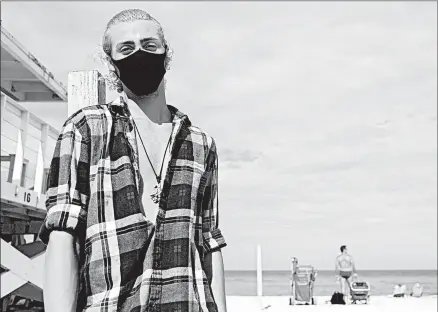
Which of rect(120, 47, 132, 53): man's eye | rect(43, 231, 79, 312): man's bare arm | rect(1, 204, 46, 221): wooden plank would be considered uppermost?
rect(1, 204, 46, 221): wooden plank

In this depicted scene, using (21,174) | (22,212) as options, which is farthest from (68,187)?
(22,212)

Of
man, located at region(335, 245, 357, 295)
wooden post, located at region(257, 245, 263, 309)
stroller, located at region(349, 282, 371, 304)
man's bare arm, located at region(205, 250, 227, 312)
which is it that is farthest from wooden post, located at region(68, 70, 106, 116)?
man, located at region(335, 245, 357, 295)

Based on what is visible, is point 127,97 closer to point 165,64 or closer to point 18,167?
point 165,64

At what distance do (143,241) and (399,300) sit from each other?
12.5 metres

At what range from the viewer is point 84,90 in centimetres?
231

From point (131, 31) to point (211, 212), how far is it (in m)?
0.56

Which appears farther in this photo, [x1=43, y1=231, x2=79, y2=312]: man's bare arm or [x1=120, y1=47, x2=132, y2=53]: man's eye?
[x1=120, y1=47, x2=132, y2=53]: man's eye

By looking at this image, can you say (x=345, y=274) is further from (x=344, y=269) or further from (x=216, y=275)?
(x=216, y=275)

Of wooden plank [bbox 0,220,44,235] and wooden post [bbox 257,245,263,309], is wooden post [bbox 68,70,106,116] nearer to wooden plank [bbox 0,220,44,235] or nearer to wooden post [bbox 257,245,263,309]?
wooden plank [bbox 0,220,44,235]

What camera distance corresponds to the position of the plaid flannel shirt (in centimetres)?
149

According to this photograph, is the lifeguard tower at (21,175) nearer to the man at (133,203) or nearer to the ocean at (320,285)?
the man at (133,203)

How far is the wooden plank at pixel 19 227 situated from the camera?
977 cm

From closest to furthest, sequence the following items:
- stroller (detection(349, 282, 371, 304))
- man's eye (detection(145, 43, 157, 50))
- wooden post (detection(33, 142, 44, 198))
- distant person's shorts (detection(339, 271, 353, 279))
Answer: man's eye (detection(145, 43, 157, 50)) → wooden post (detection(33, 142, 44, 198)) → stroller (detection(349, 282, 371, 304)) → distant person's shorts (detection(339, 271, 353, 279))

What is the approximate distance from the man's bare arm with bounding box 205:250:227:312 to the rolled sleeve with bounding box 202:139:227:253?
0.08 feet
